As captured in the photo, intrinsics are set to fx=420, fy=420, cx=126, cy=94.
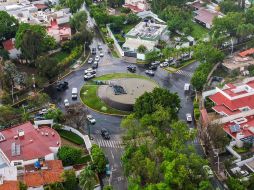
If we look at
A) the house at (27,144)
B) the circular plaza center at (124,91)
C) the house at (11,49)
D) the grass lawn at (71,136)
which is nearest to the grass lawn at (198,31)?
the circular plaza center at (124,91)

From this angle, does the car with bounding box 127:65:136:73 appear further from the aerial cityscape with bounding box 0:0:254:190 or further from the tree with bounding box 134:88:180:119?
the tree with bounding box 134:88:180:119

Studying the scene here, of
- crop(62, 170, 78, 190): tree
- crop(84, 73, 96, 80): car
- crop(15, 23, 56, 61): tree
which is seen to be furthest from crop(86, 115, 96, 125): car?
crop(15, 23, 56, 61): tree

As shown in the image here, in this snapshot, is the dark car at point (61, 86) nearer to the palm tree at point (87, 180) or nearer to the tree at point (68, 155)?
the tree at point (68, 155)

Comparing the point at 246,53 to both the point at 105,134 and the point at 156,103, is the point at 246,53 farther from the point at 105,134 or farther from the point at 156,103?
the point at 105,134

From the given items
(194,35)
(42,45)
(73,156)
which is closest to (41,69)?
(42,45)

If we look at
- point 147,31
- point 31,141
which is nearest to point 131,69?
point 147,31

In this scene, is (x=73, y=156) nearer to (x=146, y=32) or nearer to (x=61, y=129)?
(x=61, y=129)
